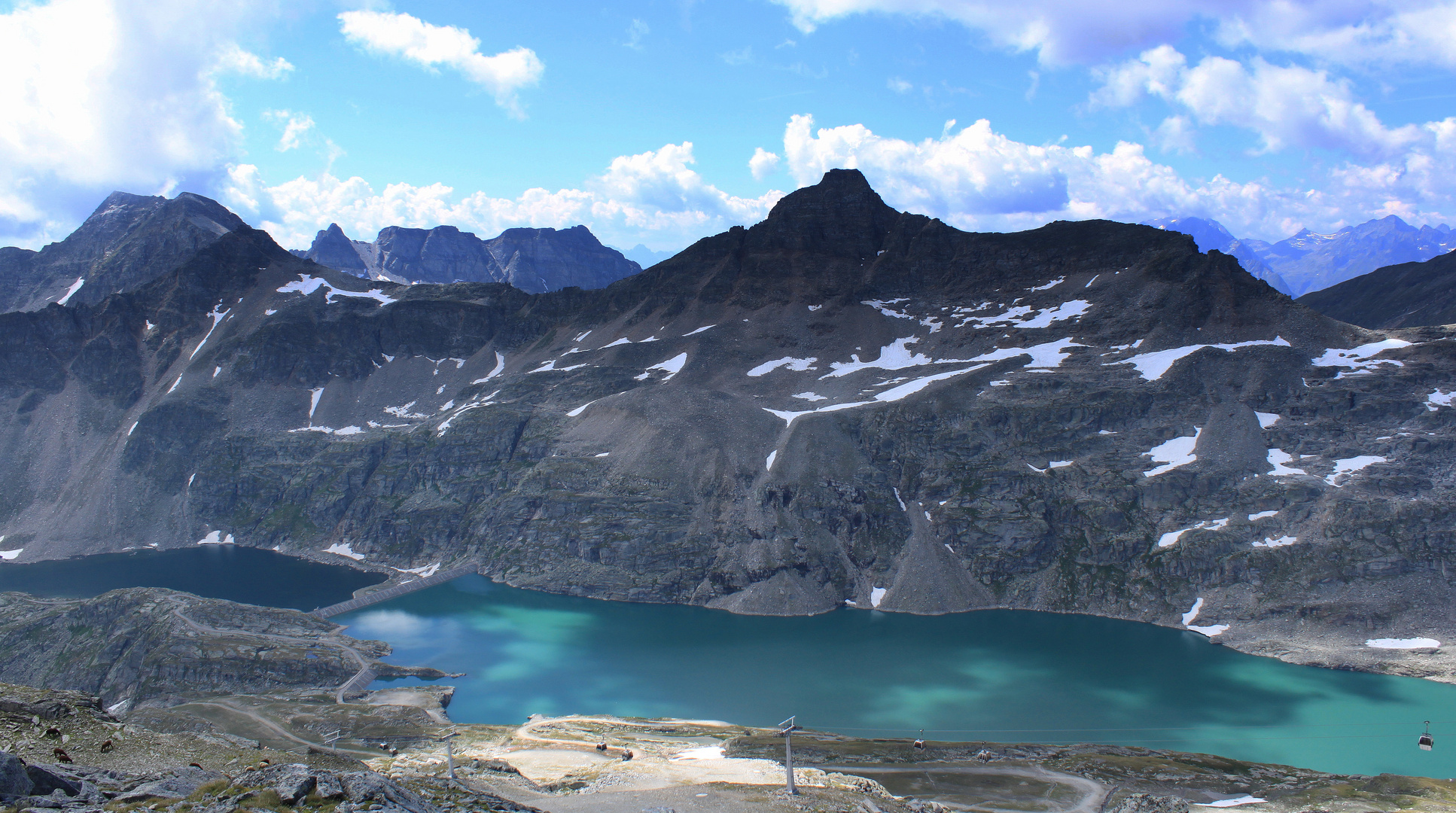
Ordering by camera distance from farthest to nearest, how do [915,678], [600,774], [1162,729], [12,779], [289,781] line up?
1. [915,678]
2. [1162,729]
3. [600,774]
4. [289,781]
5. [12,779]

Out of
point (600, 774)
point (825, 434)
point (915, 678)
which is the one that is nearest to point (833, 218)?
point (825, 434)

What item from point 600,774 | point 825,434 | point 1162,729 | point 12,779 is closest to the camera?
point 12,779

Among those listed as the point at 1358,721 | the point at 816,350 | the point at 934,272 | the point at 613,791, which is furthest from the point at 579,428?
the point at 1358,721

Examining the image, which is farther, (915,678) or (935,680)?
(915,678)

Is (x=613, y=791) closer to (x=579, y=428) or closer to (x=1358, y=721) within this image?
(x=1358, y=721)

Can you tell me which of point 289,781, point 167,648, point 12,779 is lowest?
point 167,648

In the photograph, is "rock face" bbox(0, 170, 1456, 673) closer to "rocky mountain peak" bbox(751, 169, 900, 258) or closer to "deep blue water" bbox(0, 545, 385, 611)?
"rocky mountain peak" bbox(751, 169, 900, 258)

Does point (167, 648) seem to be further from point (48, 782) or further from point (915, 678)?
point (915, 678)

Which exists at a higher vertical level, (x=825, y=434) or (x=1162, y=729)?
(x=825, y=434)

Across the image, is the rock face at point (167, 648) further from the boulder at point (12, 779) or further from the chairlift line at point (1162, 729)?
the boulder at point (12, 779)
